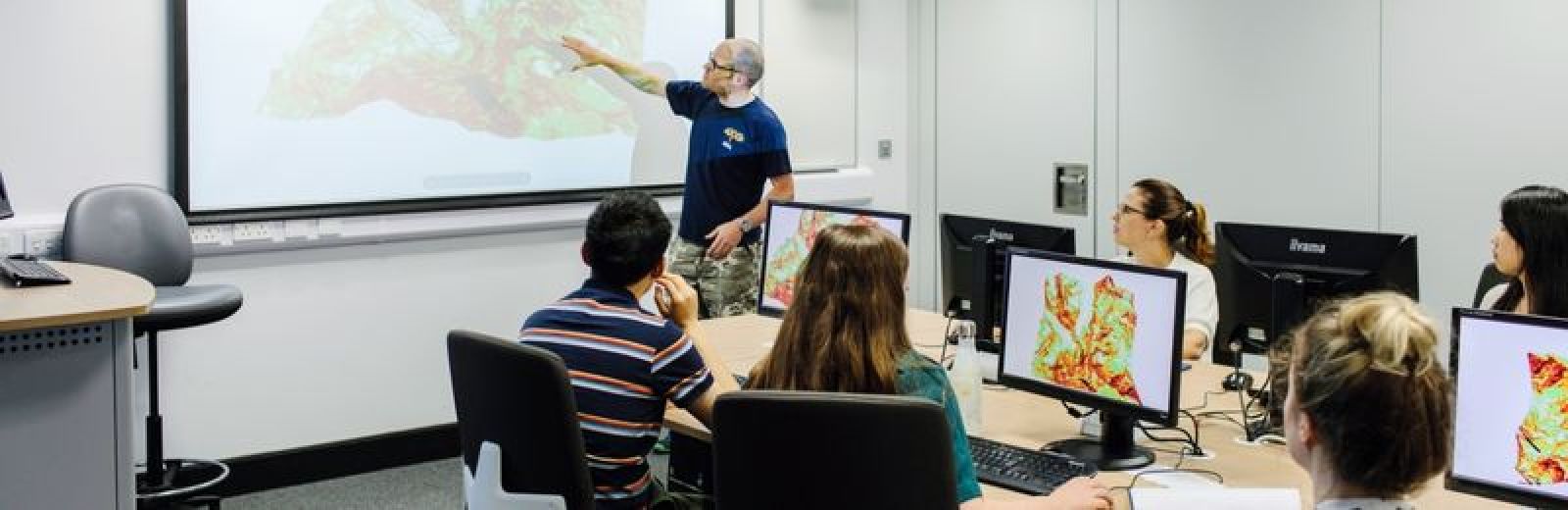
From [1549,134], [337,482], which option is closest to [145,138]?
[337,482]

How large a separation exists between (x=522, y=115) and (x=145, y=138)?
126cm

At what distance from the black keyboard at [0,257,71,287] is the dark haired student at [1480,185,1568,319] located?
10.7 ft

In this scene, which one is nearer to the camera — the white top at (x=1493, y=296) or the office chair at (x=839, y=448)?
the office chair at (x=839, y=448)

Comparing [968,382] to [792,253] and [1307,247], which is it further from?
[792,253]

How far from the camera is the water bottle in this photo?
2963 millimetres

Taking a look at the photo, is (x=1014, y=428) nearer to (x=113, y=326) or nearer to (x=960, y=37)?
(x=113, y=326)

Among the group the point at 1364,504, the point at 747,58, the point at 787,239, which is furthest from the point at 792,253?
the point at 1364,504

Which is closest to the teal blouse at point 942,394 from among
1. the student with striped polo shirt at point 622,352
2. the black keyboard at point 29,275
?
the student with striped polo shirt at point 622,352

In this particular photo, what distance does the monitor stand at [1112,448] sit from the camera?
108 inches

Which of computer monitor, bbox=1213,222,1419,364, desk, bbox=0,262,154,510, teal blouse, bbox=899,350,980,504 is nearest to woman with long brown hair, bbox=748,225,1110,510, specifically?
teal blouse, bbox=899,350,980,504

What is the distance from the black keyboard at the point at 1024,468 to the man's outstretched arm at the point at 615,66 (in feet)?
9.35

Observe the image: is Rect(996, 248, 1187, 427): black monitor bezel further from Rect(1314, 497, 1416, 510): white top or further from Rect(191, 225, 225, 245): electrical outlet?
Rect(191, 225, 225, 245): electrical outlet

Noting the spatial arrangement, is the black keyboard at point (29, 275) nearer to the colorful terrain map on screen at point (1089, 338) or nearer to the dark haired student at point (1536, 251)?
the colorful terrain map on screen at point (1089, 338)

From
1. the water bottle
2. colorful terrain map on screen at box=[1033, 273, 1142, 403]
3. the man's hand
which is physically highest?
the man's hand
